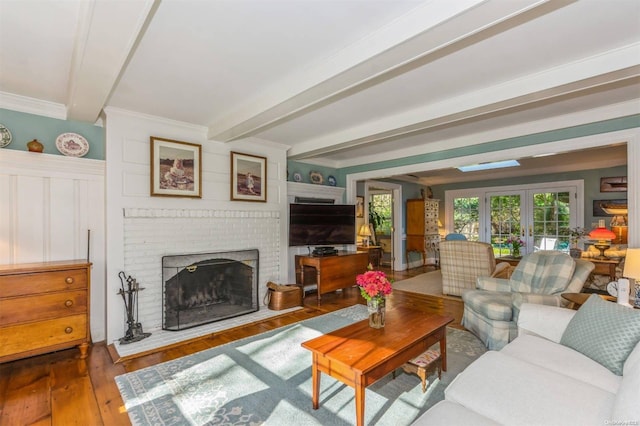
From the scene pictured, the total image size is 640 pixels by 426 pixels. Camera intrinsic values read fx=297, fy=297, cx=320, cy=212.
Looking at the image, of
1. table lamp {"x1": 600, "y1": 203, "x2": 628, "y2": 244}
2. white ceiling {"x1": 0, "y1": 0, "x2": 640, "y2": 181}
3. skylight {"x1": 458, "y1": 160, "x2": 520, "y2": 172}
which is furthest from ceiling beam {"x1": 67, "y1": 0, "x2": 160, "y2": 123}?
table lamp {"x1": 600, "y1": 203, "x2": 628, "y2": 244}

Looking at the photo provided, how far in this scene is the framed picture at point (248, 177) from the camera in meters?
4.08

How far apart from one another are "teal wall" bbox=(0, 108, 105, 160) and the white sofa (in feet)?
12.8

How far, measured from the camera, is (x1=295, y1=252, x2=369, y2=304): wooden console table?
4.63 metres

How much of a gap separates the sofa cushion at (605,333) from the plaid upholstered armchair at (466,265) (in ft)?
8.64

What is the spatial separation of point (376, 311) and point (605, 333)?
1.34 meters

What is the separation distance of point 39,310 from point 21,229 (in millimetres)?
851

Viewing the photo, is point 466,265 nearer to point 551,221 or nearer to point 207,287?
point 551,221

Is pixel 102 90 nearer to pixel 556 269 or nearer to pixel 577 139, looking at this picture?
pixel 556 269

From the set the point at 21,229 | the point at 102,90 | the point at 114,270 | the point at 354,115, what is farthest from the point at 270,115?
the point at 21,229

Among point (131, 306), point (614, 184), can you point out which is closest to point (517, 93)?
point (131, 306)

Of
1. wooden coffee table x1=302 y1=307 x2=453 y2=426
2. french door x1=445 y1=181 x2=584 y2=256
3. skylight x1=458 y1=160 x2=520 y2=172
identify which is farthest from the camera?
french door x1=445 y1=181 x2=584 y2=256

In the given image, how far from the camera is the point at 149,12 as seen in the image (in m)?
1.54

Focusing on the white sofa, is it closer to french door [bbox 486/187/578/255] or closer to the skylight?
the skylight

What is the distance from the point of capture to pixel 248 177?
424cm
